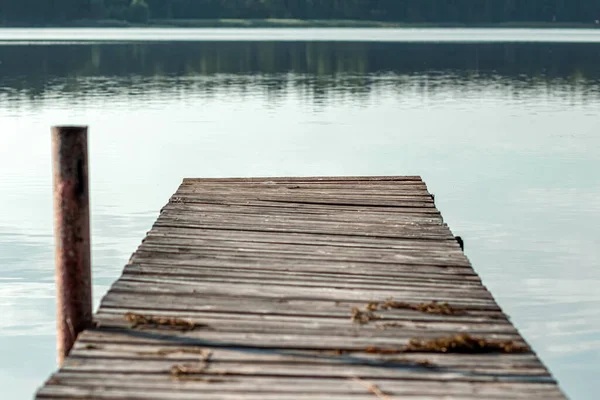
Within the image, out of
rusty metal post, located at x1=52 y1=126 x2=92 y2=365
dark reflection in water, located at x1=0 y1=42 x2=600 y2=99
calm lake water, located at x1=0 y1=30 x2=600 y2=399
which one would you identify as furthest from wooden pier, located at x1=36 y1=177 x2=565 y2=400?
dark reflection in water, located at x1=0 y1=42 x2=600 y2=99

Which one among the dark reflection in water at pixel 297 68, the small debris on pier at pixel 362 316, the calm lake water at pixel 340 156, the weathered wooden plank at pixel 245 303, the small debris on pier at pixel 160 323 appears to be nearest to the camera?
the small debris on pier at pixel 160 323

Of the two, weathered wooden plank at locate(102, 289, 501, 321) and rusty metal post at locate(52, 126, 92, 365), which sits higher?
rusty metal post at locate(52, 126, 92, 365)

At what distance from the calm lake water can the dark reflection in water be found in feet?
0.70

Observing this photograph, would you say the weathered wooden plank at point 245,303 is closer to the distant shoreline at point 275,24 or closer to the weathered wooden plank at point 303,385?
the weathered wooden plank at point 303,385

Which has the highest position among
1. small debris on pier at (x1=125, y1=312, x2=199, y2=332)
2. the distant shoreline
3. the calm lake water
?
the distant shoreline

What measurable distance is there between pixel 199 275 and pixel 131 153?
12063 mm

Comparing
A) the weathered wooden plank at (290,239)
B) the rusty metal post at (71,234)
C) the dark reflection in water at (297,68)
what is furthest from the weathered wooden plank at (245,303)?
the dark reflection in water at (297,68)

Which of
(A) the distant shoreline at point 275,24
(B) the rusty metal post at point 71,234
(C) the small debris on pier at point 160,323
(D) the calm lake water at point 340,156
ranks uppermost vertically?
(A) the distant shoreline at point 275,24

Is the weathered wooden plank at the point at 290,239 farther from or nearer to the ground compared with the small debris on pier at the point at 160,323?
nearer to the ground

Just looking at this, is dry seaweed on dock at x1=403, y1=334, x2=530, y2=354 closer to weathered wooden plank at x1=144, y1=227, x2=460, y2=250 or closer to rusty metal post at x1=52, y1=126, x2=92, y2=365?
rusty metal post at x1=52, y1=126, x2=92, y2=365

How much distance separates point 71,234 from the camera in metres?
5.08

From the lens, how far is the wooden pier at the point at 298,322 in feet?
13.6

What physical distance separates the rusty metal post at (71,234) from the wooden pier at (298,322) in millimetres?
154

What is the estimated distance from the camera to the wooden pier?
4.13 metres
